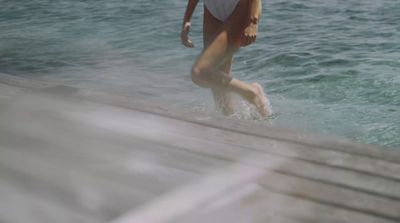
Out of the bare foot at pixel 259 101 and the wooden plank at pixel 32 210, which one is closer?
the wooden plank at pixel 32 210

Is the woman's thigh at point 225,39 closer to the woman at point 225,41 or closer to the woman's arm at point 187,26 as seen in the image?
the woman at point 225,41

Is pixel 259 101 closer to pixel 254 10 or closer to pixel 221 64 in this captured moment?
pixel 221 64

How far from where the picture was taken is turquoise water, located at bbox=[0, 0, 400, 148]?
5.94 meters

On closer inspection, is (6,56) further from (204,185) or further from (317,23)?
(204,185)

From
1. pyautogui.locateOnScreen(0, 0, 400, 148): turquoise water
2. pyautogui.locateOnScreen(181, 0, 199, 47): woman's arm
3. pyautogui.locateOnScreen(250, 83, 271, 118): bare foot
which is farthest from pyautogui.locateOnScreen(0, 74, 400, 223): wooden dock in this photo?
pyautogui.locateOnScreen(0, 0, 400, 148): turquoise water

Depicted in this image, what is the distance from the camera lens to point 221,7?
4.37 meters

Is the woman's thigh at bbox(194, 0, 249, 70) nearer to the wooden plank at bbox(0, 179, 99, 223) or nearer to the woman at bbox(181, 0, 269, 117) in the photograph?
the woman at bbox(181, 0, 269, 117)

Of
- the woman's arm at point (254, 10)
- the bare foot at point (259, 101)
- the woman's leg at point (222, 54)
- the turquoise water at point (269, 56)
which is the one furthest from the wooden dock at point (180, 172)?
the turquoise water at point (269, 56)

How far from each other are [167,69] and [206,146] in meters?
5.20

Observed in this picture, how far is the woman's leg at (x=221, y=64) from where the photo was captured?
455 cm

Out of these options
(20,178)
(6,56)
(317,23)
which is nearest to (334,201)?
(20,178)

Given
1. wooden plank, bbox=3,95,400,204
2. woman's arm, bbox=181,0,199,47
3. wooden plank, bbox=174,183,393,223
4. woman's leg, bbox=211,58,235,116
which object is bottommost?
woman's leg, bbox=211,58,235,116

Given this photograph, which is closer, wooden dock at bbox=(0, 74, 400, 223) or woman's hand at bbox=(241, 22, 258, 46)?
wooden dock at bbox=(0, 74, 400, 223)

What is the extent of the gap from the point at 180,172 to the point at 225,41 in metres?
1.82
